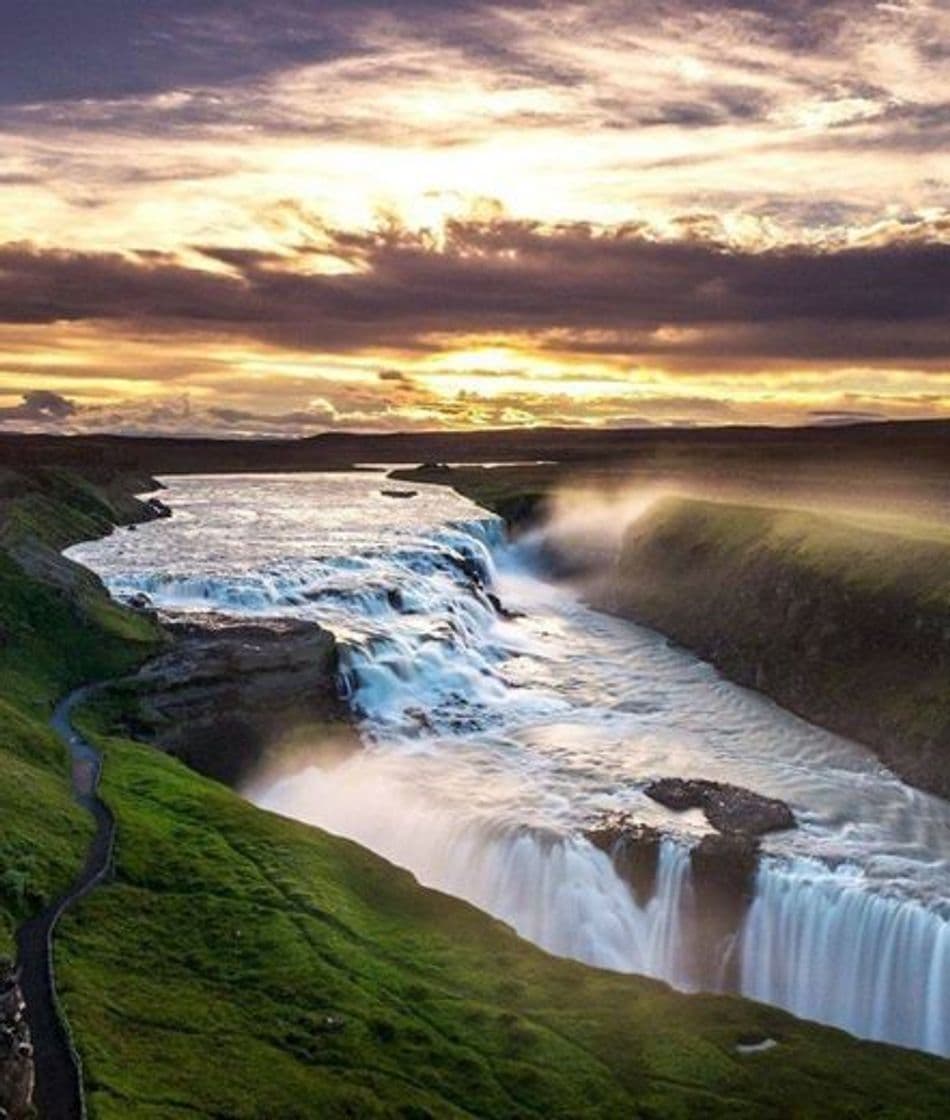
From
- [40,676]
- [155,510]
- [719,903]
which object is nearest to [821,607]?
[719,903]

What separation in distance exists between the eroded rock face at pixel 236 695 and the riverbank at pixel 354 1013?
14.0 m

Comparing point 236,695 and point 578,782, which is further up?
point 236,695

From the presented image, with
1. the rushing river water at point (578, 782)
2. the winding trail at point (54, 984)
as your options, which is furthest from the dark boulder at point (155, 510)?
the winding trail at point (54, 984)

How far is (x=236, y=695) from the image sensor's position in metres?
57.2

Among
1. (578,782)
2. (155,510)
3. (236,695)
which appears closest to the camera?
(578,782)

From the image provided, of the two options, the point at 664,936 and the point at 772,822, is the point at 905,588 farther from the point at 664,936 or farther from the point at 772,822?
the point at 664,936

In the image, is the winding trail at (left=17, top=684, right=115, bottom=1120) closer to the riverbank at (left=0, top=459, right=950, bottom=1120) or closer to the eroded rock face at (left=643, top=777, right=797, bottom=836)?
the riverbank at (left=0, top=459, right=950, bottom=1120)

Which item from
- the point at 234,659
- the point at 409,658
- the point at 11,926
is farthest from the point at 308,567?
the point at 11,926

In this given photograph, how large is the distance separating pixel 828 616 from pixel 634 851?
3033 cm

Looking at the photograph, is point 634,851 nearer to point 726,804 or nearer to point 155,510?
point 726,804

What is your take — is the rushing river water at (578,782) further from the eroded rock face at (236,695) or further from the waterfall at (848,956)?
the eroded rock face at (236,695)

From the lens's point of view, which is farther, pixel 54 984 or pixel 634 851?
pixel 634 851

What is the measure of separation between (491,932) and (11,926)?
46.3 feet

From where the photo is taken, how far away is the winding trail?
2397cm
